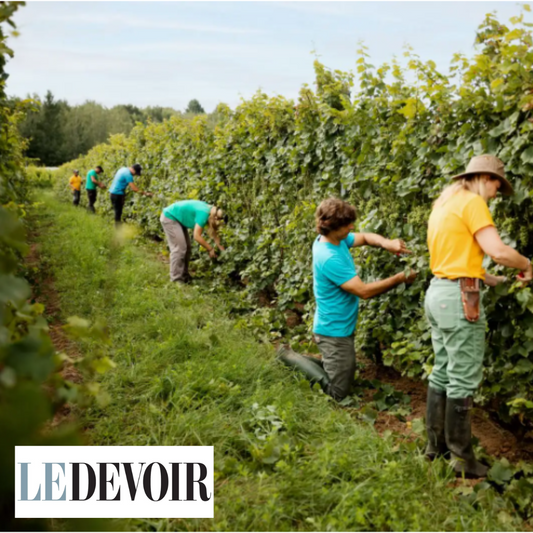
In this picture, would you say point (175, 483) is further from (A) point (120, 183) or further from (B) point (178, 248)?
(A) point (120, 183)

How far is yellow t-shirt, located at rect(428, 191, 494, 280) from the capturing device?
3107 millimetres

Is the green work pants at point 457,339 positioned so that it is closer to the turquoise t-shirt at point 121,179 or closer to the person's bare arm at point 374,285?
the person's bare arm at point 374,285

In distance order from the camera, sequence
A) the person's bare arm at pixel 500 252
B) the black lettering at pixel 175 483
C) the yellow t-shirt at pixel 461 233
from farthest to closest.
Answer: the yellow t-shirt at pixel 461 233
the person's bare arm at pixel 500 252
the black lettering at pixel 175 483

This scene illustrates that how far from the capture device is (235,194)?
7.96m

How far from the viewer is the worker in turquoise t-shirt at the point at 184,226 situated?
765cm

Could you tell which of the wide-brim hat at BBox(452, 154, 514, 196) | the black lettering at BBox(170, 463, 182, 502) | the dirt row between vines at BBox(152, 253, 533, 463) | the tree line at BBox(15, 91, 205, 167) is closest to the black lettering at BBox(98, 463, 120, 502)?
the black lettering at BBox(170, 463, 182, 502)

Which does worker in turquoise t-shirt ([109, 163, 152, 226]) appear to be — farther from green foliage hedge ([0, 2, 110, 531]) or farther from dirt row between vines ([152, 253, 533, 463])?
green foliage hedge ([0, 2, 110, 531])

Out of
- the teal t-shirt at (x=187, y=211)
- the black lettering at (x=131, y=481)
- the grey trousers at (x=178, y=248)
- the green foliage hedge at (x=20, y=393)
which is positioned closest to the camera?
the green foliage hedge at (x=20, y=393)

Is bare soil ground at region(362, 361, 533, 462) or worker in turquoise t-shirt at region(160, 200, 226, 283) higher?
worker in turquoise t-shirt at region(160, 200, 226, 283)

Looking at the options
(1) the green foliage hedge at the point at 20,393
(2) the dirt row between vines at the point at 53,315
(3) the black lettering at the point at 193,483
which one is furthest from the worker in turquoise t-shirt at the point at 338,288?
(1) the green foliage hedge at the point at 20,393

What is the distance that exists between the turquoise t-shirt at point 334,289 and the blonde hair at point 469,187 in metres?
1.13

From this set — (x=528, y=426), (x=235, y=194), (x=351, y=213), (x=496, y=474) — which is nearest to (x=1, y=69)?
(x=351, y=213)

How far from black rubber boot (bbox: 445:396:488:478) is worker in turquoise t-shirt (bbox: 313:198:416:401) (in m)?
1.16

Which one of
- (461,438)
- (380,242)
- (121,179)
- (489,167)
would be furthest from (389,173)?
(121,179)
